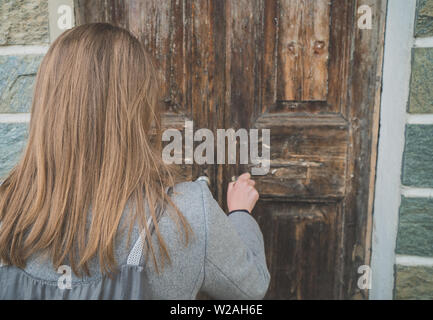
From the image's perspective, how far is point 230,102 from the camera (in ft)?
5.00

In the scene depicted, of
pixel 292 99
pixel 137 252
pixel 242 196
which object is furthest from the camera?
pixel 292 99

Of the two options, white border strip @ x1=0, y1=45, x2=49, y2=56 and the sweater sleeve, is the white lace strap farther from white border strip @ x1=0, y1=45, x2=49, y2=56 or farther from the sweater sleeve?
white border strip @ x1=0, y1=45, x2=49, y2=56

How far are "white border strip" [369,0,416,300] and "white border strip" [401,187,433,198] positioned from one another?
24mm

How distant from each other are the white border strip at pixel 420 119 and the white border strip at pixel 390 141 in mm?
22

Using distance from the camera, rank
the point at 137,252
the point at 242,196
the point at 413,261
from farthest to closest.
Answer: the point at 413,261 → the point at 242,196 → the point at 137,252

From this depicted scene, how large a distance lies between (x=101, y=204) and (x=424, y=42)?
1265mm

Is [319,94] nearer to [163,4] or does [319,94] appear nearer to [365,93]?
[365,93]

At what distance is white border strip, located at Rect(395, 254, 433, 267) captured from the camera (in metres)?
1.36

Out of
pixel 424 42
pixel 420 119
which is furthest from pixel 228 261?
pixel 424 42

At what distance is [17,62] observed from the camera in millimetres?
1421

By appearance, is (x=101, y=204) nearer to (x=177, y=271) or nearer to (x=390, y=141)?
(x=177, y=271)

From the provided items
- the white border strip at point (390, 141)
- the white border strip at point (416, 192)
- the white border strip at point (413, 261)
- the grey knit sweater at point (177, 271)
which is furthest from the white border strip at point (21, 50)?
the white border strip at point (413, 261)

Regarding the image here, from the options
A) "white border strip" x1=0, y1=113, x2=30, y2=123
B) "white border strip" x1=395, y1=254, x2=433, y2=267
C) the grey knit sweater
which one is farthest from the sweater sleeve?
"white border strip" x1=0, y1=113, x2=30, y2=123

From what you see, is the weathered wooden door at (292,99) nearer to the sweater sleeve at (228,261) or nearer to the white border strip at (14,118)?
the white border strip at (14,118)
